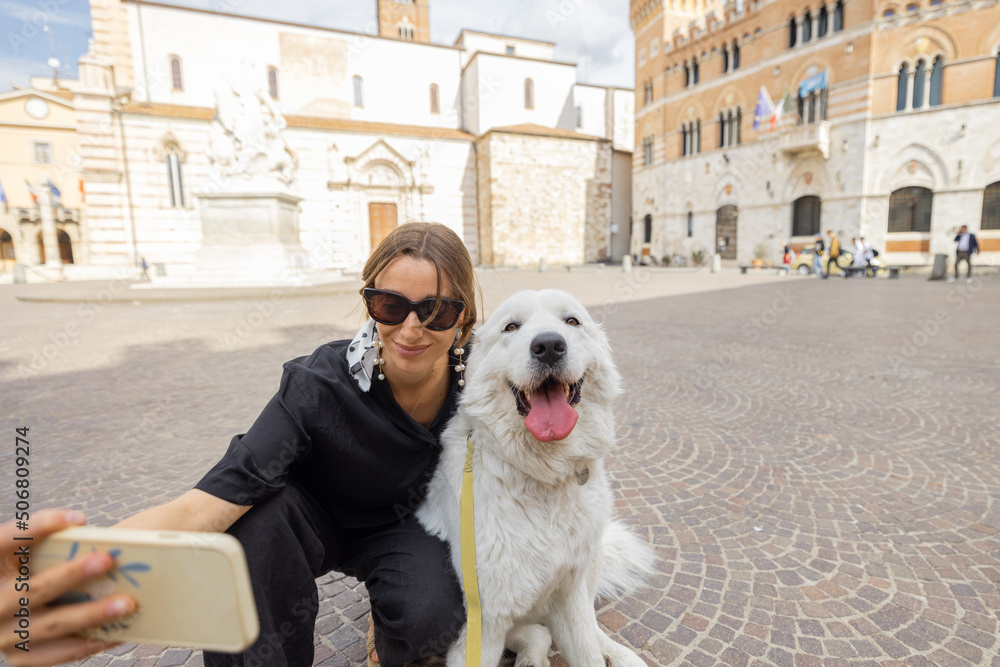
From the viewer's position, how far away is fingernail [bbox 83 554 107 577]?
0.89 meters

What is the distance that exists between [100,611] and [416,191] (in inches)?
1402

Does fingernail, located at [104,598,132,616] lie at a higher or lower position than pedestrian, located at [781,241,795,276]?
lower

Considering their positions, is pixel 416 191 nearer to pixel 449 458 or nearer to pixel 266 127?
pixel 266 127

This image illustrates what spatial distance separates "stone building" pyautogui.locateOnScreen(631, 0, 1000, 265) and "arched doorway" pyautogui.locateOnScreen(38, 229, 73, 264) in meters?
47.7

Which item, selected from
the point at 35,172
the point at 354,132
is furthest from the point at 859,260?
the point at 35,172

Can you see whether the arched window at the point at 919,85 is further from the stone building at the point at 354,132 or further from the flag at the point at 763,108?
the stone building at the point at 354,132

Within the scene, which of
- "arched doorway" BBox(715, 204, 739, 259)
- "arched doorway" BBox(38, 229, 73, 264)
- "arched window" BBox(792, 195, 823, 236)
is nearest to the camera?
"arched window" BBox(792, 195, 823, 236)

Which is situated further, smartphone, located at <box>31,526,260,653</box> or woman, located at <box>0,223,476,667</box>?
woman, located at <box>0,223,476,667</box>

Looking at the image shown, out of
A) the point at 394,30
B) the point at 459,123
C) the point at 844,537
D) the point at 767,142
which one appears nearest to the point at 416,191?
the point at 459,123

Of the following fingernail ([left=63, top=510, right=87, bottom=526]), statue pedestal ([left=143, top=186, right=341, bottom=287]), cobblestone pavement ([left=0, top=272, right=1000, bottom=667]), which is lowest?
cobblestone pavement ([left=0, top=272, right=1000, bottom=667])

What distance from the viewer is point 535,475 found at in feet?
6.20

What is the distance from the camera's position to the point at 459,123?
129 ft

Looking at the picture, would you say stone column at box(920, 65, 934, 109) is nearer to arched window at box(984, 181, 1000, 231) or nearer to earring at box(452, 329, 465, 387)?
arched window at box(984, 181, 1000, 231)

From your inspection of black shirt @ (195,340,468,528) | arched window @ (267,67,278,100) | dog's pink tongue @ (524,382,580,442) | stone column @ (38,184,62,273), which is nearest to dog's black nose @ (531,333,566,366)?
dog's pink tongue @ (524,382,580,442)
